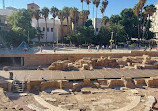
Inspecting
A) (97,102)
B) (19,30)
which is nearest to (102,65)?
(97,102)

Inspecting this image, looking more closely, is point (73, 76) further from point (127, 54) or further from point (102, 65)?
point (127, 54)

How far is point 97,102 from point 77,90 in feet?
10.2

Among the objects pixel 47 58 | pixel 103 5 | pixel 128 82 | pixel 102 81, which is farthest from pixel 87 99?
pixel 103 5

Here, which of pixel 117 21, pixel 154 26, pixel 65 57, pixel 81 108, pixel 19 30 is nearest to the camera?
pixel 81 108

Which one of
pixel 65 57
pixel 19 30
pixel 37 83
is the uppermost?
pixel 19 30

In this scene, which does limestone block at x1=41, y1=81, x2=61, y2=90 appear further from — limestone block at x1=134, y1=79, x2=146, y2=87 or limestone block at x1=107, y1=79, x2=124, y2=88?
limestone block at x1=134, y1=79, x2=146, y2=87

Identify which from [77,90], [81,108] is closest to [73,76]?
[77,90]

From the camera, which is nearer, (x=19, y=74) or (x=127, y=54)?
(x=19, y=74)

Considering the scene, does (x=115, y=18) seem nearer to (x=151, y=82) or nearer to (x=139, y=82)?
(x=139, y=82)

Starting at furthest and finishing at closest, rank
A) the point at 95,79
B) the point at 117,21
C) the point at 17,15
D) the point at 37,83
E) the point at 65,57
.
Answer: the point at 117,21 → the point at 17,15 → the point at 65,57 → the point at 95,79 → the point at 37,83

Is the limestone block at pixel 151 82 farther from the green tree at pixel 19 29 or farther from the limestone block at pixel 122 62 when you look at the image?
the green tree at pixel 19 29

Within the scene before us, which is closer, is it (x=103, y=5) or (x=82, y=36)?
(x=82, y=36)

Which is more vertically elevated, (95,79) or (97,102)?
(95,79)

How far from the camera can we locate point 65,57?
2516cm
